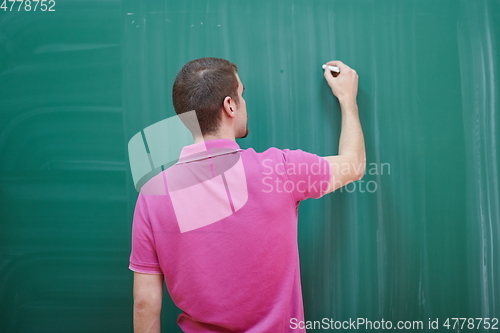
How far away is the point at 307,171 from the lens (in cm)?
80

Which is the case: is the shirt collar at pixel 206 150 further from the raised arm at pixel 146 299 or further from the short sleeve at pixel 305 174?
the raised arm at pixel 146 299

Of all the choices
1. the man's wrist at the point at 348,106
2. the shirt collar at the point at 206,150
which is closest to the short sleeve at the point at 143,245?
the shirt collar at the point at 206,150

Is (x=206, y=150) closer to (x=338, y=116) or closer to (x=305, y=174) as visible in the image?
(x=305, y=174)

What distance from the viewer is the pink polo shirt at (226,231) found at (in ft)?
2.53

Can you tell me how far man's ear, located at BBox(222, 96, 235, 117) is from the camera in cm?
80

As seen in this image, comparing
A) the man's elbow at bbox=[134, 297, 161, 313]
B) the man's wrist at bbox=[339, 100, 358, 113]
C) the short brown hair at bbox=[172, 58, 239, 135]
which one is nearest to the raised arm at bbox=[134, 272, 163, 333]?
the man's elbow at bbox=[134, 297, 161, 313]

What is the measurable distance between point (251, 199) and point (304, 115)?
0.37m

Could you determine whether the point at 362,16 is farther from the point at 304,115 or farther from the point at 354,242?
the point at 354,242

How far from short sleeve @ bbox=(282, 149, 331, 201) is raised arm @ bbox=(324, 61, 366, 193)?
0.08 ft

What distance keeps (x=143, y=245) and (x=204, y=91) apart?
0.35 metres

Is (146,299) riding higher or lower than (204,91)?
lower

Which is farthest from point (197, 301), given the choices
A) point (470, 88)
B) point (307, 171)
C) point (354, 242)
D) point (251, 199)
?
point (470, 88)

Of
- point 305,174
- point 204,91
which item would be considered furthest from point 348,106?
point 204,91

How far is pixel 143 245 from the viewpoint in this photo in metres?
0.81
